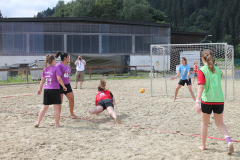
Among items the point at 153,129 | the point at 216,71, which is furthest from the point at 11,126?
the point at 216,71

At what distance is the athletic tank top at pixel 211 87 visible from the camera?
13.0ft

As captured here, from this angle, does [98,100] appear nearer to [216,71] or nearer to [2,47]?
[216,71]

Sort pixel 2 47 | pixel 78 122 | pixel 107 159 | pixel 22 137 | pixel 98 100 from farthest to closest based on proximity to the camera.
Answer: pixel 2 47, pixel 98 100, pixel 78 122, pixel 22 137, pixel 107 159

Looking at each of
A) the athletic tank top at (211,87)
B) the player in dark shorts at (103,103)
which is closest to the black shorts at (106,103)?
the player in dark shorts at (103,103)

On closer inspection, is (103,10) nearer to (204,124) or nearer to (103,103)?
(103,103)

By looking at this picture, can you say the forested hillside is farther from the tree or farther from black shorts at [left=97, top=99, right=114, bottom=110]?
black shorts at [left=97, top=99, right=114, bottom=110]

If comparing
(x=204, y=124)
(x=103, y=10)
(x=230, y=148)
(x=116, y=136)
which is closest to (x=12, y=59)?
(x=116, y=136)

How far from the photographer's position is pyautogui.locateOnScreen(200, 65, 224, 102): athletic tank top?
3970mm

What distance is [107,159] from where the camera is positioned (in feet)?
12.5

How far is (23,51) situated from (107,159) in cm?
2843

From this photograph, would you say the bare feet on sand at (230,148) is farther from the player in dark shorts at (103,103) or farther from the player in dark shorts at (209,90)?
the player in dark shorts at (103,103)

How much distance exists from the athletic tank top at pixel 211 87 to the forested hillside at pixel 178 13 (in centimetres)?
6022

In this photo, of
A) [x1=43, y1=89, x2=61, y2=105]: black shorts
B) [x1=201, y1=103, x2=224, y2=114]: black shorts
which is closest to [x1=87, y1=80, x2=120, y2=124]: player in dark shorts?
[x1=43, y1=89, x2=61, y2=105]: black shorts

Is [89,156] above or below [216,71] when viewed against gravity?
below
